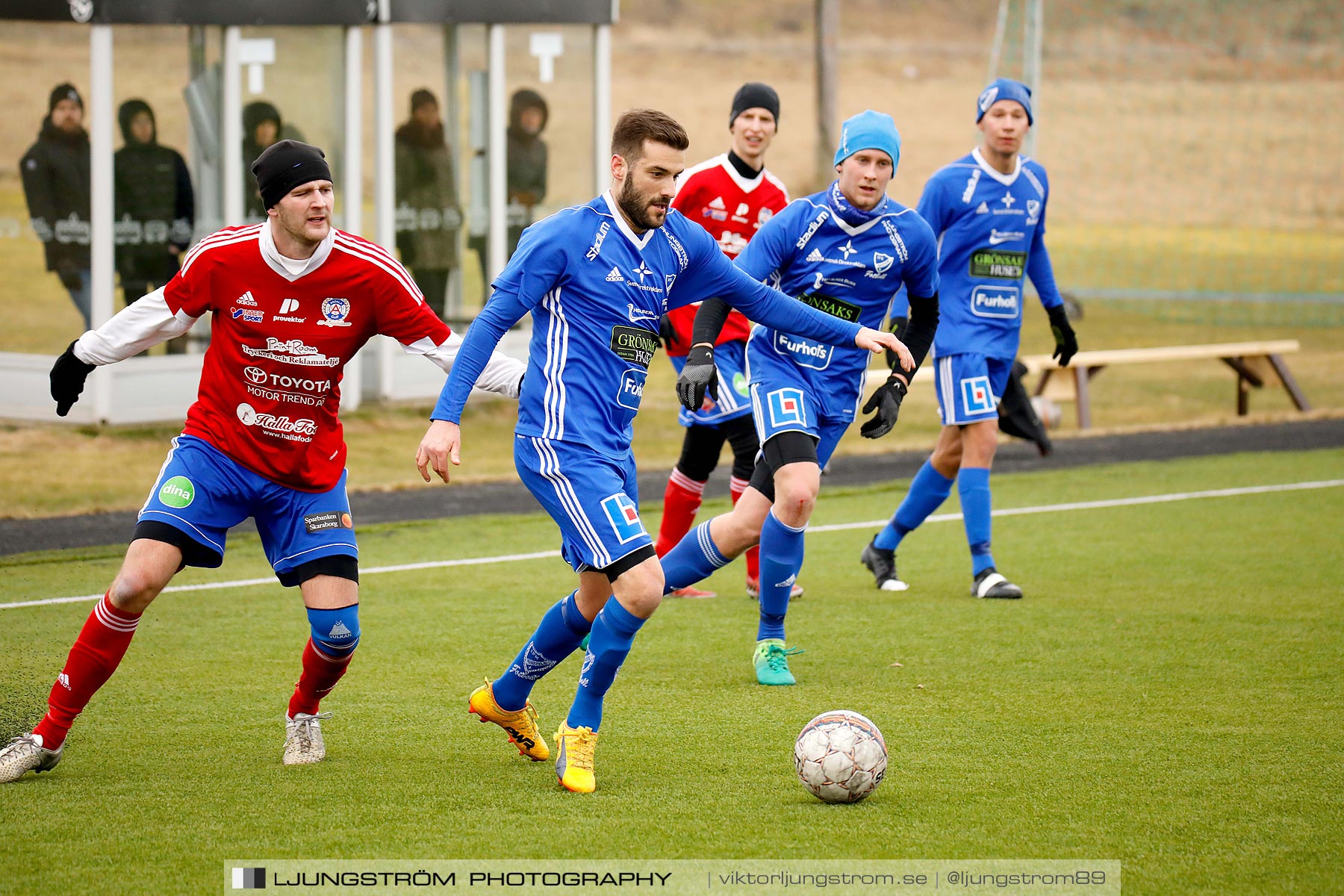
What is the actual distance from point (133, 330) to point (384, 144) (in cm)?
938

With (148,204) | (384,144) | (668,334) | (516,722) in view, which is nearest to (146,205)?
(148,204)

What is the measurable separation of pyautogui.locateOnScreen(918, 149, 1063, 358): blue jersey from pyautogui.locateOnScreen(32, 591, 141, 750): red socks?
4.28 m

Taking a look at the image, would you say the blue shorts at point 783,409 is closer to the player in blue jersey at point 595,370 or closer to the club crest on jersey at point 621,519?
the player in blue jersey at point 595,370

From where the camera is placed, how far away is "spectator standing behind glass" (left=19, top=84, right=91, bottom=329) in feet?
40.4

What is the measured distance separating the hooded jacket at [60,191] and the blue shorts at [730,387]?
21.9 ft

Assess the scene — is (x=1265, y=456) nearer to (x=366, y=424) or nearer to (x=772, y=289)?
(x=366, y=424)

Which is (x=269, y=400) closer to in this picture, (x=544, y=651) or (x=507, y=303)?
(x=507, y=303)

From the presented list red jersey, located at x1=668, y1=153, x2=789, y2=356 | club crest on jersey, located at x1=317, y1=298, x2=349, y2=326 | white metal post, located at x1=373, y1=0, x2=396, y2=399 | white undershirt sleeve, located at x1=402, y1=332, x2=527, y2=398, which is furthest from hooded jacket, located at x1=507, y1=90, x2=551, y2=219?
club crest on jersey, located at x1=317, y1=298, x2=349, y2=326

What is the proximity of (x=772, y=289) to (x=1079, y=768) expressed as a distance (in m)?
1.76

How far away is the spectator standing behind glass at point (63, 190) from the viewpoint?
12328 mm

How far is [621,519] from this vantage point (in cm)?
475

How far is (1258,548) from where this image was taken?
8.90 m

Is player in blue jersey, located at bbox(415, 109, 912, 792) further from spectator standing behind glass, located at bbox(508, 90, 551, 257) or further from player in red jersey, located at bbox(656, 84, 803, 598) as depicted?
spectator standing behind glass, located at bbox(508, 90, 551, 257)

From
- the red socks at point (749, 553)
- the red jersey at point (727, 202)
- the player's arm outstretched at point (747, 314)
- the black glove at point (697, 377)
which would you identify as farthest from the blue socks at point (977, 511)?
the black glove at point (697, 377)
